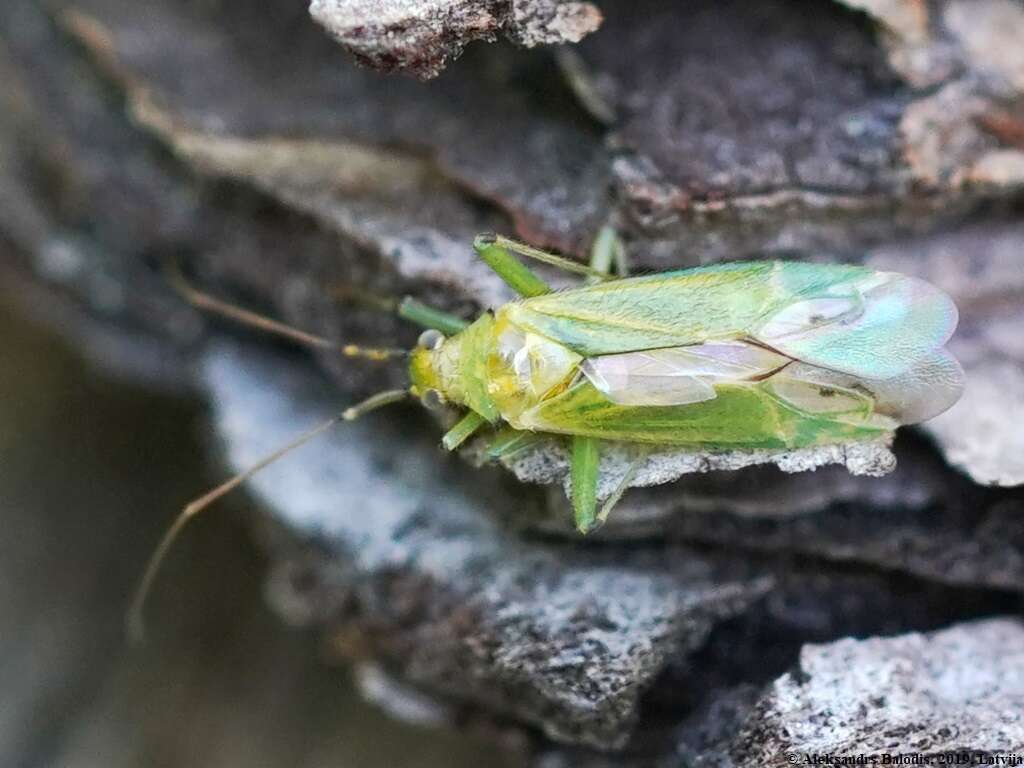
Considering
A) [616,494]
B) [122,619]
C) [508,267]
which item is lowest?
[122,619]

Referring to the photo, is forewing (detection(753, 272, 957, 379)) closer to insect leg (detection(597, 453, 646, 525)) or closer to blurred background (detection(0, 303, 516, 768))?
insect leg (detection(597, 453, 646, 525))

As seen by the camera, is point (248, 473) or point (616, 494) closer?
point (616, 494)

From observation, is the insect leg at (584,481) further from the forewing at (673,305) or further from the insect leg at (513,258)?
the insect leg at (513,258)

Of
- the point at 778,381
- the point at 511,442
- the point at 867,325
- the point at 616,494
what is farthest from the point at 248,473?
the point at 867,325

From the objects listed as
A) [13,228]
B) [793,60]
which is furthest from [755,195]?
[13,228]

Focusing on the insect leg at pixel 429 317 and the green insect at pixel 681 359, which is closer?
the green insect at pixel 681 359

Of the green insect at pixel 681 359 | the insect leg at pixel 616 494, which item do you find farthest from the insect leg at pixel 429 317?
the insect leg at pixel 616 494

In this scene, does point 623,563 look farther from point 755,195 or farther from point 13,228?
point 13,228

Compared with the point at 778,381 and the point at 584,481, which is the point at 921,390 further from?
the point at 584,481
